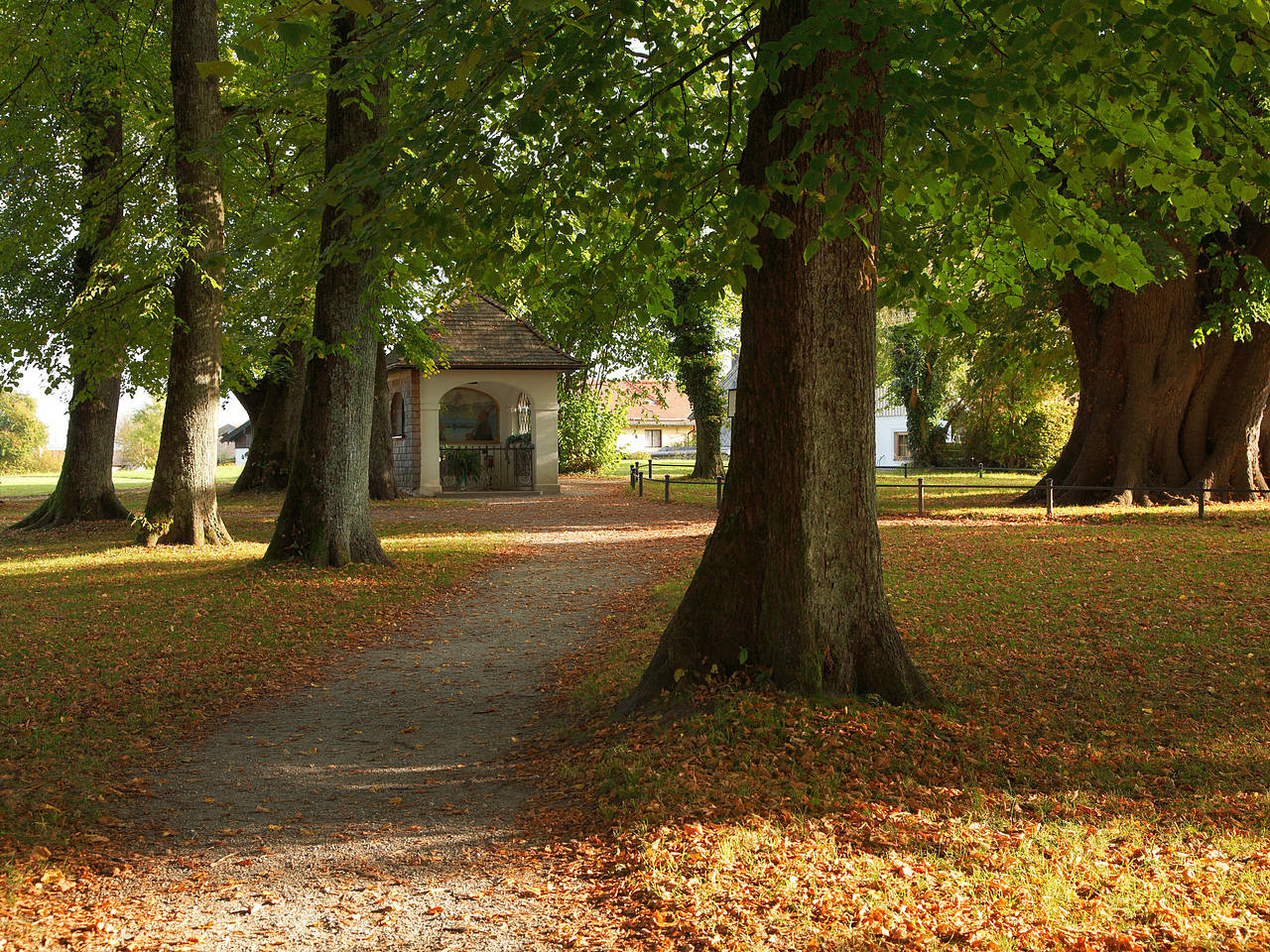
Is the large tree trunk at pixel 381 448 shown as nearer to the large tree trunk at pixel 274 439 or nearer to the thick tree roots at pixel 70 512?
the large tree trunk at pixel 274 439

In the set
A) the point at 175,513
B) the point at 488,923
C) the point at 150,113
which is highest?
the point at 150,113

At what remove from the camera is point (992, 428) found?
41.9m

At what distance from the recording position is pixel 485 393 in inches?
1298

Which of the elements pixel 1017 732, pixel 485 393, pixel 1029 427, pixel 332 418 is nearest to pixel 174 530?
pixel 332 418

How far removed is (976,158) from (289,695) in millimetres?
6068

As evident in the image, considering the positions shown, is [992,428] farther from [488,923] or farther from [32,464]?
[32,464]

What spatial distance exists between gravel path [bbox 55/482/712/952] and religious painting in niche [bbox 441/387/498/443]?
25440 millimetres

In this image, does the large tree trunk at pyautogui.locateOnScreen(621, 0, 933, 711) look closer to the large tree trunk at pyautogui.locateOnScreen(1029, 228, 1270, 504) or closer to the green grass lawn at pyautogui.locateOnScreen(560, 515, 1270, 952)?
the green grass lawn at pyautogui.locateOnScreen(560, 515, 1270, 952)

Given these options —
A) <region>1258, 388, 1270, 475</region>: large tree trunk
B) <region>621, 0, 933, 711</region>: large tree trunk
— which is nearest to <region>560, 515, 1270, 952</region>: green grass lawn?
<region>621, 0, 933, 711</region>: large tree trunk

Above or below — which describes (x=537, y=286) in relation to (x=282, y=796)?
above

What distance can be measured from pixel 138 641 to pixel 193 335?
7120mm

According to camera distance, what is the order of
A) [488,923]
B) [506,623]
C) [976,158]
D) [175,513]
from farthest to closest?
[175,513] < [506,623] < [976,158] < [488,923]

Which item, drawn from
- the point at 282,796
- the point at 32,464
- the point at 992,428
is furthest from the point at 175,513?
the point at 32,464

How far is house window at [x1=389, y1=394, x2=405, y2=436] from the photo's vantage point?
99.5 feet
